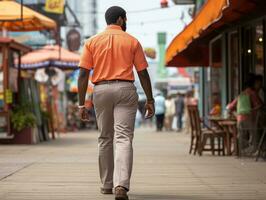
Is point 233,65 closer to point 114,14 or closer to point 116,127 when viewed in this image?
point 114,14

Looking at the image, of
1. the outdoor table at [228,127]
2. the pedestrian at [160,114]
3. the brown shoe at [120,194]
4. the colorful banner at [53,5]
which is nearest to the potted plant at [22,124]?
the colorful banner at [53,5]

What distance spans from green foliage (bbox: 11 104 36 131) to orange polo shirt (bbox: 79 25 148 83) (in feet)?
40.6

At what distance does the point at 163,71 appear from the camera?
6334cm

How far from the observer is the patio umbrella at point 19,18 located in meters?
18.7

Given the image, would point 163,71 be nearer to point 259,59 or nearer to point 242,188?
point 259,59

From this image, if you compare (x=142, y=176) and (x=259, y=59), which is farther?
(x=259, y=59)

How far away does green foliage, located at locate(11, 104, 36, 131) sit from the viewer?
20.7 m

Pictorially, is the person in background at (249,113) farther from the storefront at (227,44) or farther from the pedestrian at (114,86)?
the pedestrian at (114,86)

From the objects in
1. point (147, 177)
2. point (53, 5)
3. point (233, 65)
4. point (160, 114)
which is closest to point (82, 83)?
point (147, 177)

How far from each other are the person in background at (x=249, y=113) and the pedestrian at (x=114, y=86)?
6.72m

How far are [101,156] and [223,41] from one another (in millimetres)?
12950

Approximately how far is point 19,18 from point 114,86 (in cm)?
1081

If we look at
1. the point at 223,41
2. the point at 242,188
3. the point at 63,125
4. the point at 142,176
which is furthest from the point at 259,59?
the point at 63,125

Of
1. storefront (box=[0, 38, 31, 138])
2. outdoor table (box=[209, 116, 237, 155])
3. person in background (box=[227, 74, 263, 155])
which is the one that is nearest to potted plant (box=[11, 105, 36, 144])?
storefront (box=[0, 38, 31, 138])
